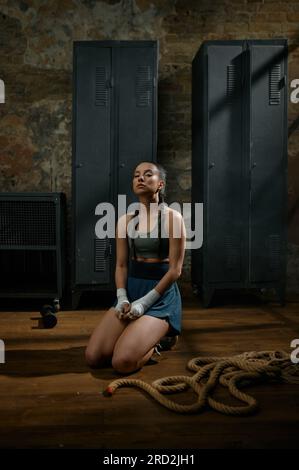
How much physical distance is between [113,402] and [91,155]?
2.43 metres

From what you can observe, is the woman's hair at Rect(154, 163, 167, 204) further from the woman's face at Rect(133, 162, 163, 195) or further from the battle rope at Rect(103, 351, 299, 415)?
the battle rope at Rect(103, 351, 299, 415)

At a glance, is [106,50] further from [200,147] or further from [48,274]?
[48,274]

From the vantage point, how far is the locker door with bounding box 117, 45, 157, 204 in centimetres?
381

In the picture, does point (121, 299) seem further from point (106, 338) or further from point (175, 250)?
point (175, 250)

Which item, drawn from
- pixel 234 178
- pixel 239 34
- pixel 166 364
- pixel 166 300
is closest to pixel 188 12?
pixel 239 34

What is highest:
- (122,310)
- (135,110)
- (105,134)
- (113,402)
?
(135,110)

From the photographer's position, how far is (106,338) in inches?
92.5

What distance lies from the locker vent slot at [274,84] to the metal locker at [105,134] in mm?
1041

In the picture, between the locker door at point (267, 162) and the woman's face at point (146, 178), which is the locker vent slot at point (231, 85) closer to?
the locker door at point (267, 162)

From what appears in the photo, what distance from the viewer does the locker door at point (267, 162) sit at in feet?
12.7

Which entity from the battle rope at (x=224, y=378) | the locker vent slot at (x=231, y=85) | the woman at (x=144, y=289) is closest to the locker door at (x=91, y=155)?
the locker vent slot at (x=231, y=85)

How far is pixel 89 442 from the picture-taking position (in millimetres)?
1574

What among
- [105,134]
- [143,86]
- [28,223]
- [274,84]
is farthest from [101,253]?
[274,84]

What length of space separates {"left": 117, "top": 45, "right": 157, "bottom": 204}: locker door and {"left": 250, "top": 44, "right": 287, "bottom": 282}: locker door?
907 mm
